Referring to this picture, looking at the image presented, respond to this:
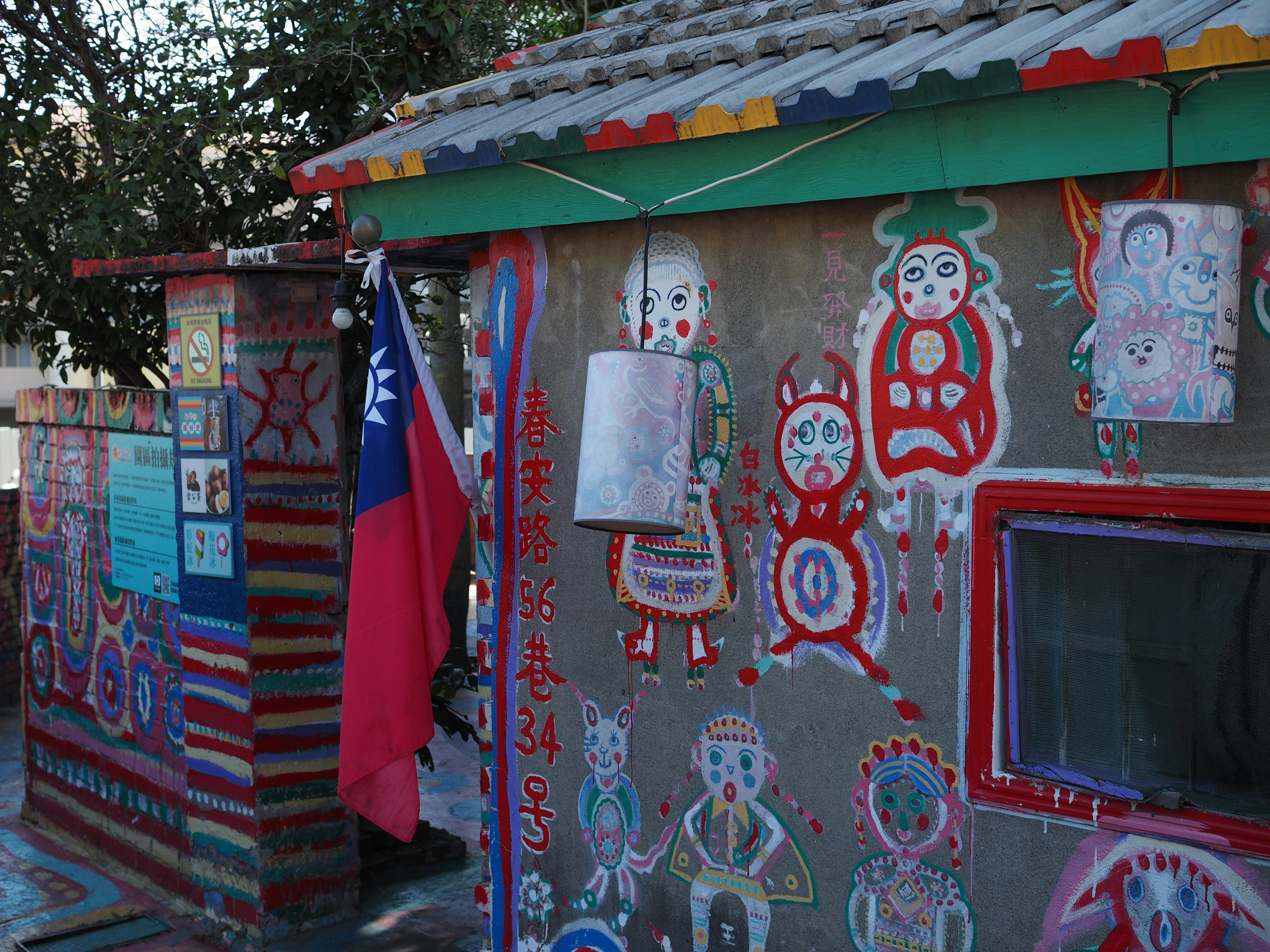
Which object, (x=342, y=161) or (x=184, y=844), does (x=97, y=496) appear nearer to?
(x=184, y=844)

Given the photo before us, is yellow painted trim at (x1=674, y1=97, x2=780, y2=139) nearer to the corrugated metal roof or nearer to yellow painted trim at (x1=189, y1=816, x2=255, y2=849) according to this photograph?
the corrugated metal roof

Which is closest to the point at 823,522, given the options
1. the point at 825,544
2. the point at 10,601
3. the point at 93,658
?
the point at 825,544

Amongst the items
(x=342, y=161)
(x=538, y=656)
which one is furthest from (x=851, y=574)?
(x=342, y=161)

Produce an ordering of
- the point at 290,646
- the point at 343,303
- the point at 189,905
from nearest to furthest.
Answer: the point at 343,303 → the point at 290,646 → the point at 189,905

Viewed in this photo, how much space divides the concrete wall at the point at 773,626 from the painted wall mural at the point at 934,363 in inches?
0.4

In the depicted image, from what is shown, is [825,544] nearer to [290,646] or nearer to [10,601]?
[290,646]

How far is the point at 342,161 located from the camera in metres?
4.29

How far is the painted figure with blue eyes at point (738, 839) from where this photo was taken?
355cm

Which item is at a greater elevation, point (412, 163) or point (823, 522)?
point (412, 163)

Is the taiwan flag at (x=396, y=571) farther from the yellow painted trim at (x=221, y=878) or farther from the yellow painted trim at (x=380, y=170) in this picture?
the yellow painted trim at (x=221, y=878)

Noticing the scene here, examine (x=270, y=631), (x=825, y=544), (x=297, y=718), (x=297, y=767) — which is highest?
(x=825, y=544)

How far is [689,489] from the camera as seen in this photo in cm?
364

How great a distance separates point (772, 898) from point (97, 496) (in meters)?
4.70

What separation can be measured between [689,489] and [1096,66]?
1.58m
